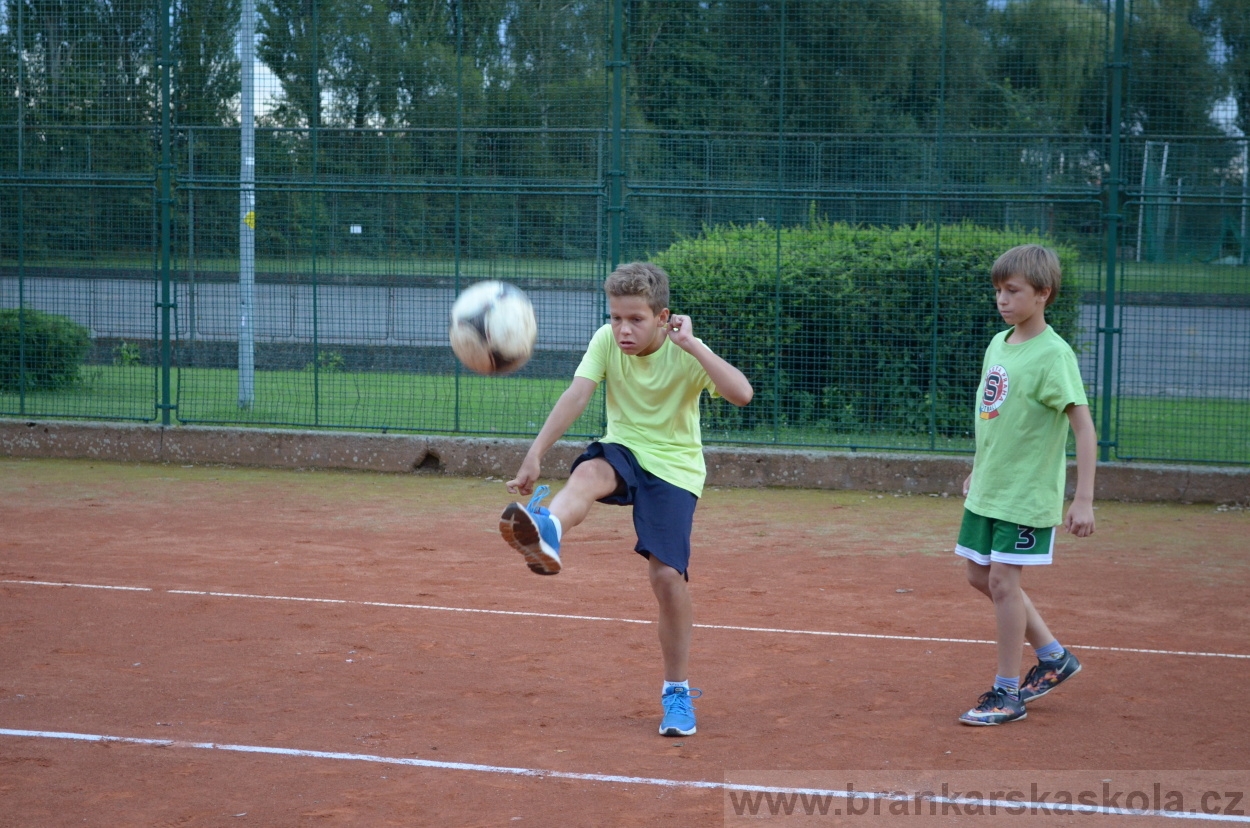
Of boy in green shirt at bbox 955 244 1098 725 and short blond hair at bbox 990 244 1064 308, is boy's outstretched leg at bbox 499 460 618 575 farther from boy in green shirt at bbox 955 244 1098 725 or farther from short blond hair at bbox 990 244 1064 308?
short blond hair at bbox 990 244 1064 308

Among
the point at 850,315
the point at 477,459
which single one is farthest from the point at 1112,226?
the point at 477,459

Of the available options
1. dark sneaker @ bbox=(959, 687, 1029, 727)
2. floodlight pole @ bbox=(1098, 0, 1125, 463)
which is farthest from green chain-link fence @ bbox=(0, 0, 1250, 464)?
dark sneaker @ bbox=(959, 687, 1029, 727)

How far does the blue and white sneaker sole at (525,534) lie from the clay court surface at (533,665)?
0.69 meters

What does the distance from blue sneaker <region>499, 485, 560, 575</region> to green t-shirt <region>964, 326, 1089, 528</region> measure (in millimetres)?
1694

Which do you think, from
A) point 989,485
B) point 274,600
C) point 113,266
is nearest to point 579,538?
point 274,600

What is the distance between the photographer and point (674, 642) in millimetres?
4711

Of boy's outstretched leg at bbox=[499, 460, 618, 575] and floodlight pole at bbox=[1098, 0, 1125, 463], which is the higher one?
floodlight pole at bbox=[1098, 0, 1125, 463]

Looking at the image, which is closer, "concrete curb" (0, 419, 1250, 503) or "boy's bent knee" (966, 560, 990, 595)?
"boy's bent knee" (966, 560, 990, 595)

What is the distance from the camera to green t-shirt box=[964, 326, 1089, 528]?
4727mm

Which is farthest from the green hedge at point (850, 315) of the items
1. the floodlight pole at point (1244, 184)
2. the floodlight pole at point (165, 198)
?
the floodlight pole at point (165, 198)

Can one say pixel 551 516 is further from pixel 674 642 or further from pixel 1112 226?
pixel 1112 226

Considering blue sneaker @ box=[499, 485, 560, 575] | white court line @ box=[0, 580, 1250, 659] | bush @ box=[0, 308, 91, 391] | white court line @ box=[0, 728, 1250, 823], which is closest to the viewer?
white court line @ box=[0, 728, 1250, 823]

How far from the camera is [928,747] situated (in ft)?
14.8

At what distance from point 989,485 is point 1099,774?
1135mm
